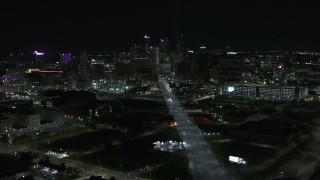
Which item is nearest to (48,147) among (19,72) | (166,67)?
(19,72)

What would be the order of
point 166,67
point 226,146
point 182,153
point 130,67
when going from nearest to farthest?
point 182,153, point 226,146, point 130,67, point 166,67

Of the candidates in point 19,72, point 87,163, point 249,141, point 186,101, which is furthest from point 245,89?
point 19,72

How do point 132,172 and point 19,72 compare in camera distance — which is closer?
point 132,172

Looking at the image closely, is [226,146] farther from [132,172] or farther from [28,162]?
[28,162]

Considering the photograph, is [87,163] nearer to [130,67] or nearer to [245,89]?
[245,89]

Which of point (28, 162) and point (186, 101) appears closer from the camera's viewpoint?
point (28, 162)

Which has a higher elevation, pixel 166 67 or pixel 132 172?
pixel 166 67

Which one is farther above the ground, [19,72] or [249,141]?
[19,72]

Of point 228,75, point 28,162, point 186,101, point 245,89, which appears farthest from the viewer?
point 228,75

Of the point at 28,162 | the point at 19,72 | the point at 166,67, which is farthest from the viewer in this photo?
the point at 166,67
